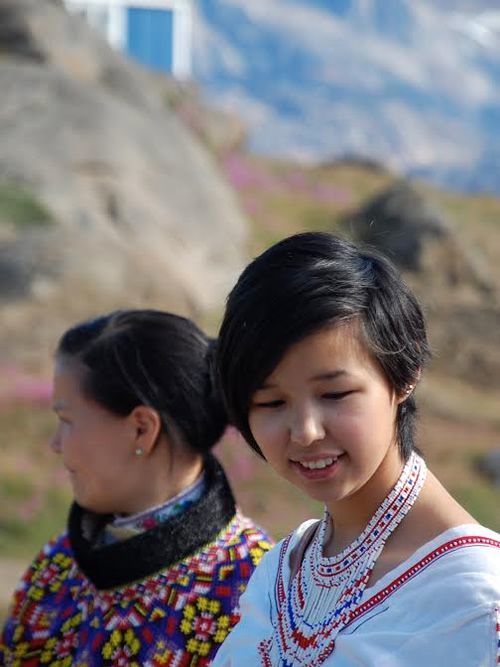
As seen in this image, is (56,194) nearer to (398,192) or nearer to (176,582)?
(398,192)

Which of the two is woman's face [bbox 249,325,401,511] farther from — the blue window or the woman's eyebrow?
the blue window

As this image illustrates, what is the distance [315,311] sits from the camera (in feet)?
5.36

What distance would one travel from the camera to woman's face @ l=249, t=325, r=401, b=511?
5.35 feet

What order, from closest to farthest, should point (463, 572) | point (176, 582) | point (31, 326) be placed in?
point (463, 572)
point (176, 582)
point (31, 326)

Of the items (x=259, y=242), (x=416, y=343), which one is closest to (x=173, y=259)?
(x=259, y=242)

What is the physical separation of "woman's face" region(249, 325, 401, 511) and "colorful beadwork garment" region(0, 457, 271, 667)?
0.92 meters

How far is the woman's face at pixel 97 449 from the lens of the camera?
102 inches

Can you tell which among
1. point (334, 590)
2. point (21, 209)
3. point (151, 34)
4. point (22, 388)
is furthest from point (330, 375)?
point (151, 34)

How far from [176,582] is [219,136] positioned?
20.2 metres

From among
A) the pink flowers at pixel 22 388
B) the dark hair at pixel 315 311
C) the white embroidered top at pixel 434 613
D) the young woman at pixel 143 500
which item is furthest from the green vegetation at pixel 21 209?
the white embroidered top at pixel 434 613

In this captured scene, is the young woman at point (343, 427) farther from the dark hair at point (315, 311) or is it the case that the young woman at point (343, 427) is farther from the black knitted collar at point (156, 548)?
the black knitted collar at point (156, 548)

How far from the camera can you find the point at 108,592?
258 cm

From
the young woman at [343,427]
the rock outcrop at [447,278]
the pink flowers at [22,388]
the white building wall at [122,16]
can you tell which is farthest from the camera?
the white building wall at [122,16]

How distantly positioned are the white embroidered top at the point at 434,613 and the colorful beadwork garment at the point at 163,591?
83cm
